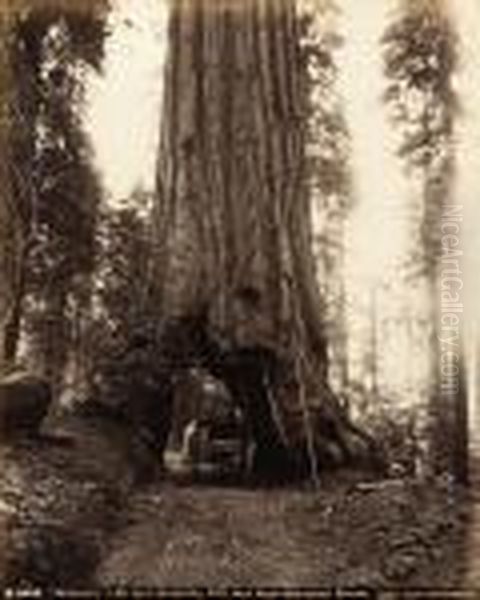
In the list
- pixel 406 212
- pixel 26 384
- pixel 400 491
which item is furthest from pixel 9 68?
pixel 400 491

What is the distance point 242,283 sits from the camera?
4605 mm

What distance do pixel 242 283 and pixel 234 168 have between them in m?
0.34

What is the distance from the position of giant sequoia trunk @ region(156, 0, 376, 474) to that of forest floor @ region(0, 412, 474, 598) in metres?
0.45

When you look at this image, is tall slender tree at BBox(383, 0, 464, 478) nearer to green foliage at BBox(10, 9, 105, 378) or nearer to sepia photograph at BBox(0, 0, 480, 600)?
sepia photograph at BBox(0, 0, 480, 600)

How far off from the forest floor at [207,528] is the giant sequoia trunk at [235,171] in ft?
1.46

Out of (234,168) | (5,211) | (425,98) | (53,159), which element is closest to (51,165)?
(53,159)

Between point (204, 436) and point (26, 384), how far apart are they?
20.2 inches

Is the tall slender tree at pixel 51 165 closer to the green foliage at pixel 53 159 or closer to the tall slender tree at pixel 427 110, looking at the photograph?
the green foliage at pixel 53 159

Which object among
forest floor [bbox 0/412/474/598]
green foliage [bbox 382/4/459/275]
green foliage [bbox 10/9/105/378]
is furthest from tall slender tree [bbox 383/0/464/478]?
green foliage [bbox 10/9/105/378]

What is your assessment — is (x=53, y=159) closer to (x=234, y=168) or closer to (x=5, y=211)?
(x=5, y=211)

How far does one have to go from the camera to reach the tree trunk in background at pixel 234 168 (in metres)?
4.61

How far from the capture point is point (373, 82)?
4637 mm

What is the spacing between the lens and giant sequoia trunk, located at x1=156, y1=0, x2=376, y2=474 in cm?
460

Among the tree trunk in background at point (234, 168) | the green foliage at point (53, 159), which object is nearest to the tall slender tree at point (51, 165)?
the green foliage at point (53, 159)
